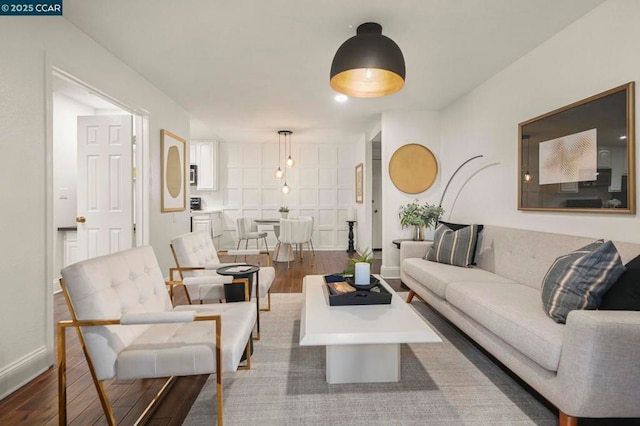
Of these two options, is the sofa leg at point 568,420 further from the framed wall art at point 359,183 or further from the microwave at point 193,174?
the microwave at point 193,174

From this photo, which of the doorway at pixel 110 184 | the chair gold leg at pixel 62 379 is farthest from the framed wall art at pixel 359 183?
the chair gold leg at pixel 62 379

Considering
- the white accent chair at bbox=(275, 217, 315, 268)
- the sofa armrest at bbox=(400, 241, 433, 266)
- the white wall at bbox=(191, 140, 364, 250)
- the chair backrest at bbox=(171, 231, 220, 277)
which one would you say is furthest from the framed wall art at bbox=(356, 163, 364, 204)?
the chair backrest at bbox=(171, 231, 220, 277)

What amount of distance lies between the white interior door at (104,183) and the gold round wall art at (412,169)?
3469 mm

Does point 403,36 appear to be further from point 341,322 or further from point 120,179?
point 120,179

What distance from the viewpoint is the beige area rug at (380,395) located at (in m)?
1.64

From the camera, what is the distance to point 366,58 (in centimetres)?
209

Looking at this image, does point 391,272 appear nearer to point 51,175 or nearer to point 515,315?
point 515,315

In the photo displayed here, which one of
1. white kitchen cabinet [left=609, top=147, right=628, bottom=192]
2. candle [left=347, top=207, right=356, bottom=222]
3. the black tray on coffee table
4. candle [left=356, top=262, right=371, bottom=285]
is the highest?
white kitchen cabinet [left=609, top=147, right=628, bottom=192]

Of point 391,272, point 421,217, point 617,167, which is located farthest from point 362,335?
point 391,272

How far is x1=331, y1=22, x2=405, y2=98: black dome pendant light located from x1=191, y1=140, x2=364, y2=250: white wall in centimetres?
498

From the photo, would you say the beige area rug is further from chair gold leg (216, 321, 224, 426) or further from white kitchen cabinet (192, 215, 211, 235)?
white kitchen cabinet (192, 215, 211, 235)

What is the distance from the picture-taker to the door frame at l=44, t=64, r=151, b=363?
2.23 metres

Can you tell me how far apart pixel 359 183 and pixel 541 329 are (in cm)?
543

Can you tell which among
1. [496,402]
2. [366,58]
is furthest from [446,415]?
[366,58]
